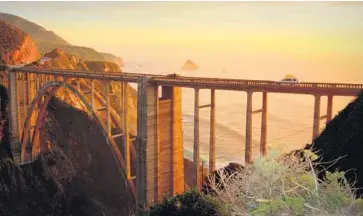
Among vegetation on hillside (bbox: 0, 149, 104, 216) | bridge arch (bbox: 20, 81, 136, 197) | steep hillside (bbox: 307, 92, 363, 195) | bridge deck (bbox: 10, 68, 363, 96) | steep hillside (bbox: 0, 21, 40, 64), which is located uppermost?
steep hillside (bbox: 0, 21, 40, 64)

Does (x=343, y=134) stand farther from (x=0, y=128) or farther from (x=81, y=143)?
(x=0, y=128)

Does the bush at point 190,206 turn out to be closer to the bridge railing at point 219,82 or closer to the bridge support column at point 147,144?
the bridge railing at point 219,82

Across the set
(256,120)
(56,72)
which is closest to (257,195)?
(56,72)

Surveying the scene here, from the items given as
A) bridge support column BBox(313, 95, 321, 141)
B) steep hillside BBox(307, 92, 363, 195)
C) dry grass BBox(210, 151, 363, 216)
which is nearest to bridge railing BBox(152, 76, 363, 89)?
bridge support column BBox(313, 95, 321, 141)

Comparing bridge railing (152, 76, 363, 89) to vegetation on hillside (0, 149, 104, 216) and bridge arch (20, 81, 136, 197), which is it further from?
vegetation on hillside (0, 149, 104, 216)

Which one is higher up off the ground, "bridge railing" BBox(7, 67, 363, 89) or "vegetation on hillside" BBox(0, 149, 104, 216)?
"bridge railing" BBox(7, 67, 363, 89)

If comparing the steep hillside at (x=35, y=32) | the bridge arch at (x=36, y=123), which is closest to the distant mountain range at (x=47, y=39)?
the steep hillside at (x=35, y=32)
